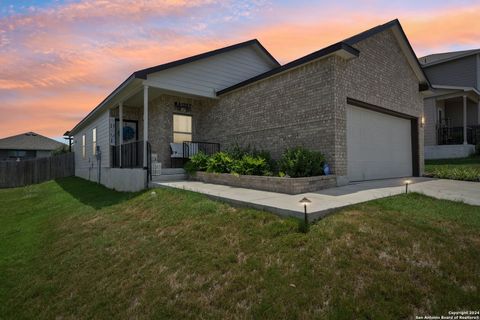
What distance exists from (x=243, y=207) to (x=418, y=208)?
322 cm

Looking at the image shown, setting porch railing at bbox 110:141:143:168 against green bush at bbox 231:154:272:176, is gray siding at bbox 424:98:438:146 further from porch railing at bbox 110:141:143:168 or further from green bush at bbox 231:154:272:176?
porch railing at bbox 110:141:143:168

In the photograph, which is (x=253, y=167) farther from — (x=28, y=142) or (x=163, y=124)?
(x=28, y=142)

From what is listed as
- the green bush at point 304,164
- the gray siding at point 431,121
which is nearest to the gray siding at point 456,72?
the gray siding at point 431,121

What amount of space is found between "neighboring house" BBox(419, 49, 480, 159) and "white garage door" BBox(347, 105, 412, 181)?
21.8 feet

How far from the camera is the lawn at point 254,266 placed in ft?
9.14

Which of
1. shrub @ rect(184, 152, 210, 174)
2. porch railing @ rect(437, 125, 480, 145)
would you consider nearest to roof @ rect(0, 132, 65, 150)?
shrub @ rect(184, 152, 210, 174)

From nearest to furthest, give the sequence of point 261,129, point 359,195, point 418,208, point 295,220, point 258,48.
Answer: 1. point 295,220
2. point 418,208
3. point 359,195
4. point 261,129
5. point 258,48

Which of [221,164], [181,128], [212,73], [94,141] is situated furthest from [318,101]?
[94,141]

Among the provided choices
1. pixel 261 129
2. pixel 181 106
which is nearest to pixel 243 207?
pixel 261 129

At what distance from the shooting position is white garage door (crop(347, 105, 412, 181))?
A: 9.00 meters

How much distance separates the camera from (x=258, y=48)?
13.8 metres

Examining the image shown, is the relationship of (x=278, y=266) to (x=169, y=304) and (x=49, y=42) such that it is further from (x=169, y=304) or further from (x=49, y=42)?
(x=49, y=42)

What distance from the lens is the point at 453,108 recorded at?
19375 millimetres

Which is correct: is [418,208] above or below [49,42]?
below
